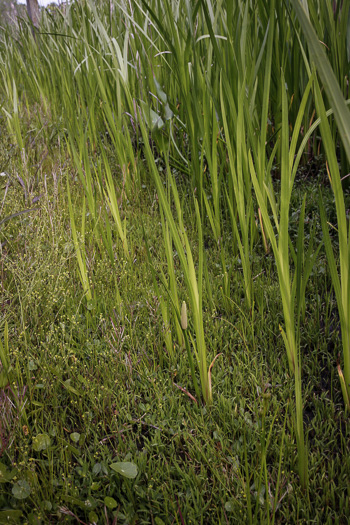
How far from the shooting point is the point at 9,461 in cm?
86

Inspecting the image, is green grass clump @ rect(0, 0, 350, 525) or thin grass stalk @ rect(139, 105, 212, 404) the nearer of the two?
green grass clump @ rect(0, 0, 350, 525)

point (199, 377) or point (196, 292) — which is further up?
point (196, 292)

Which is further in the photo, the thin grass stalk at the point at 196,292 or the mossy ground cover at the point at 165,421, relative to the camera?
the thin grass stalk at the point at 196,292

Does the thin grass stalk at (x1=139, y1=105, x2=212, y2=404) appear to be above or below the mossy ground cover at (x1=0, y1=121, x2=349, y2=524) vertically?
above

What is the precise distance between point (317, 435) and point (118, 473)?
452 mm

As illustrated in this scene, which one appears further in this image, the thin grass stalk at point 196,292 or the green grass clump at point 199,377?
the thin grass stalk at point 196,292

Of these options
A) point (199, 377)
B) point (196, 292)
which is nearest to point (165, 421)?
point (199, 377)

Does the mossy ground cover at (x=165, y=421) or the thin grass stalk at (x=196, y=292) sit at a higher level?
the thin grass stalk at (x=196, y=292)

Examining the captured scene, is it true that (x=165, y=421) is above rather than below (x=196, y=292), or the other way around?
below

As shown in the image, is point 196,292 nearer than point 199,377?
Yes

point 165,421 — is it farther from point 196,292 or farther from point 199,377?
point 196,292

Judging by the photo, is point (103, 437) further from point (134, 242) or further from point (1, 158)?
point (1, 158)

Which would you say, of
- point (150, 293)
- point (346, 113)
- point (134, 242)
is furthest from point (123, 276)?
point (346, 113)

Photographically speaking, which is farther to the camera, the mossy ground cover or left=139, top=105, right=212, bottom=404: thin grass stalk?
left=139, top=105, right=212, bottom=404: thin grass stalk
